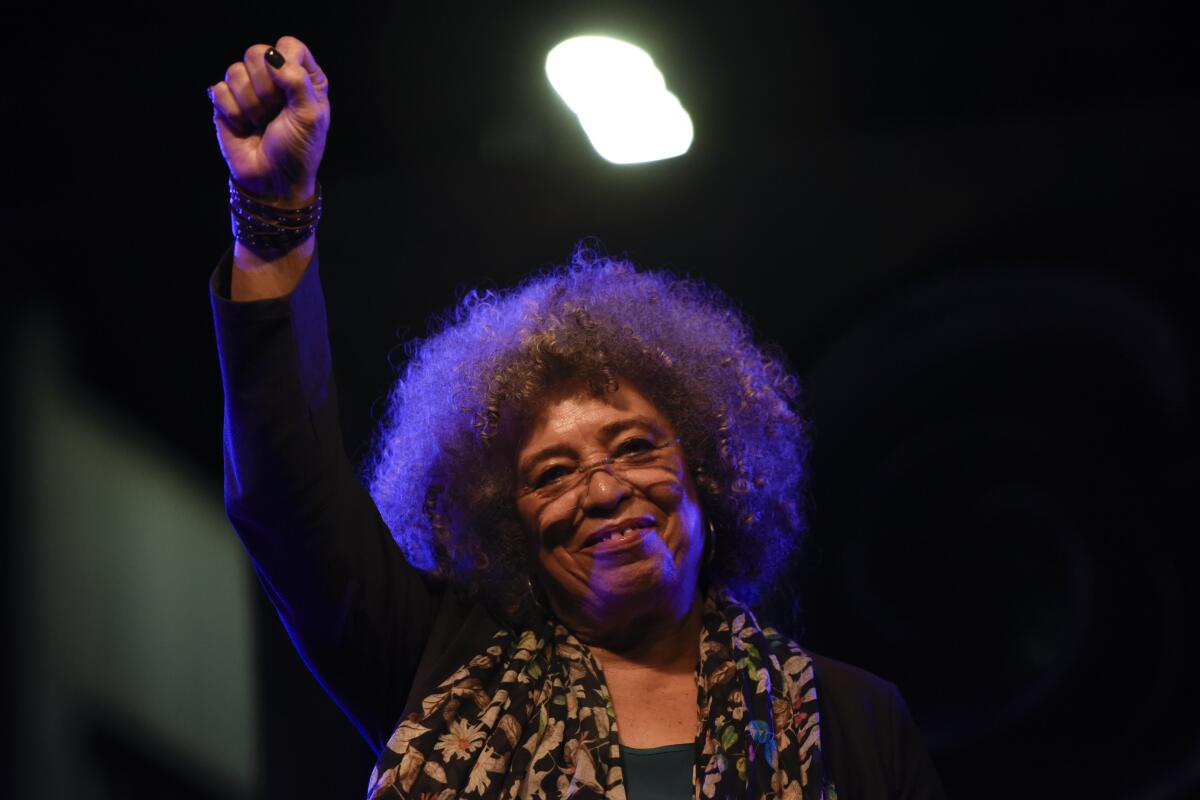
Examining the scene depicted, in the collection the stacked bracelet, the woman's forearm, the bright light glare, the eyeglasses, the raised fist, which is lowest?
the eyeglasses

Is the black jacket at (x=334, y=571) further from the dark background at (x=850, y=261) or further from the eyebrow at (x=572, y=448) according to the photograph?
the dark background at (x=850, y=261)

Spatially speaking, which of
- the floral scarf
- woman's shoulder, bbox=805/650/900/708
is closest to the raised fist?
the floral scarf

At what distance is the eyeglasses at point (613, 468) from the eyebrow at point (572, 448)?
0.06 feet

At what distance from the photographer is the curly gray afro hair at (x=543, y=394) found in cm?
172

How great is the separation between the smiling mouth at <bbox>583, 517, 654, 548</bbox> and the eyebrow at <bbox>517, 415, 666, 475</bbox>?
0.13 metres

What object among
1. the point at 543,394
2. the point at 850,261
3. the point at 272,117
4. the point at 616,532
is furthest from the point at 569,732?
the point at 850,261

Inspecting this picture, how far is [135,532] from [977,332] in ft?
6.34

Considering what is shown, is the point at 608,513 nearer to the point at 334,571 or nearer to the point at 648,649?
the point at 648,649

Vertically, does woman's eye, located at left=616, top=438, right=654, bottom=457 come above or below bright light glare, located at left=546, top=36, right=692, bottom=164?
below

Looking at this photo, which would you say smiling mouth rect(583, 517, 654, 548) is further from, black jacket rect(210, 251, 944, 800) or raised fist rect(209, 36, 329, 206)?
raised fist rect(209, 36, 329, 206)

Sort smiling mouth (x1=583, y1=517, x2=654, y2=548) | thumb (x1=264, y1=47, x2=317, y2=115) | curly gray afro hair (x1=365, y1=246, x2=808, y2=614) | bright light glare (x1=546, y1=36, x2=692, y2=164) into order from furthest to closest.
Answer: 1. bright light glare (x1=546, y1=36, x2=692, y2=164)
2. curly gray afro hair (x1=365, y1=246, x2=808, y2=614)
3. smiling mouth (x1=583, y1=517, x2=654, y2=548)
4. thumb (x1=264, y1=47, x2=317, y2=115)

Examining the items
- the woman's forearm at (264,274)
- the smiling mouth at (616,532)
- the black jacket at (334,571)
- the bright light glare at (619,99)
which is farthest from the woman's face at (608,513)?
the bright light glare at (619,99)

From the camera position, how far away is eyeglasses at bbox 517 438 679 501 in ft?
5.22

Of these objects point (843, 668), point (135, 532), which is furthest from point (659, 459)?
point (135, 532)
